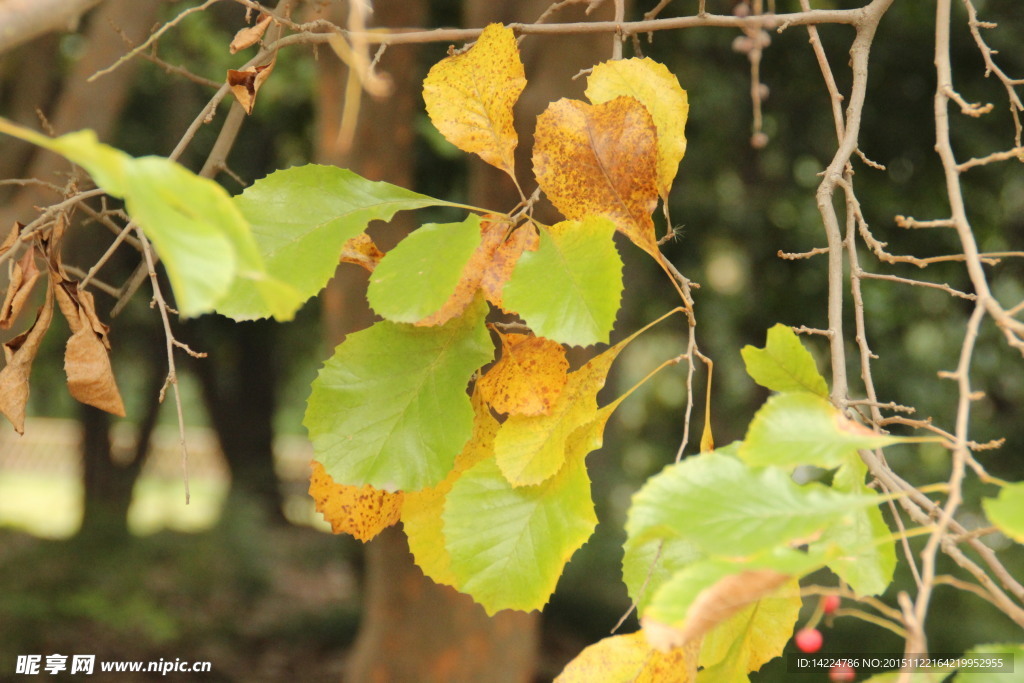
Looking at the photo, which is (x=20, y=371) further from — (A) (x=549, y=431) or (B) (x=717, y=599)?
(B) (x=717, y=599)

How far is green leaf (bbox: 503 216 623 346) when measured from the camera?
1.65 ft

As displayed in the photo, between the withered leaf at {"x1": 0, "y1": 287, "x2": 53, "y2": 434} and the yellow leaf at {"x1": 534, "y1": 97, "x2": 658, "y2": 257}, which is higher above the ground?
the yellow leaf at {"x1": 534, "y1": 97, "x2": 658, "y2": 257}

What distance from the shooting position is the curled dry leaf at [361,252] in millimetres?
Result: 583

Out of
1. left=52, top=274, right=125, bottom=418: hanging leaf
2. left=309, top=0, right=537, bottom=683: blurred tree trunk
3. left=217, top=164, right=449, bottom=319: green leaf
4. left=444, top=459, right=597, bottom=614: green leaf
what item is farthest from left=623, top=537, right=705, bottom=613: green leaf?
left=309, top=0, right=537, bottom=683: blurred tree trunk

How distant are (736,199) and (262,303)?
3490mm

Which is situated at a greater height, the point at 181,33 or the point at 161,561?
the point at 181,33

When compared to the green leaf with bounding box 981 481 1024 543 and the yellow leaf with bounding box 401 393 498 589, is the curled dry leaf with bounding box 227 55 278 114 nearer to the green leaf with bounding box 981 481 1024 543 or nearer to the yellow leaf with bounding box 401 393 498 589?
the yellow leaf with bounding box 401 393 498 589

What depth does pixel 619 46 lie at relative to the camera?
0.65 meters

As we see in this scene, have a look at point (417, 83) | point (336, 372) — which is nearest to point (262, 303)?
point (336, 372)

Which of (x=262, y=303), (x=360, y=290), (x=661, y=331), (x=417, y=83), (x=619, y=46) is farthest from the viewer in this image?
(x=661, y=331)

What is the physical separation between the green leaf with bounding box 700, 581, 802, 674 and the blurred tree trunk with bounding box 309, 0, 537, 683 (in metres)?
1.76

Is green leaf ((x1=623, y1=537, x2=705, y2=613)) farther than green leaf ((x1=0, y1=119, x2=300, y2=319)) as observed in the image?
Yes

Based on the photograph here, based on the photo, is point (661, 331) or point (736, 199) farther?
point (661, 331)

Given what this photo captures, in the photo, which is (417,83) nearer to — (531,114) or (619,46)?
(531,114)
